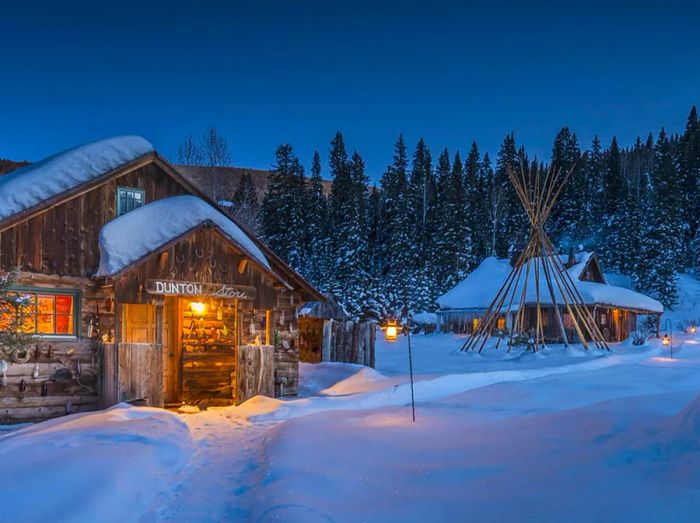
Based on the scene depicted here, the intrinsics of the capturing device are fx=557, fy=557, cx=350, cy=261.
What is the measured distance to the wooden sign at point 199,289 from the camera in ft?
38.5

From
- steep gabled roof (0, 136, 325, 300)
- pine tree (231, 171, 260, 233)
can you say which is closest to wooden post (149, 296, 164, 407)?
steep gabled roof (0, 136, 325, 300)

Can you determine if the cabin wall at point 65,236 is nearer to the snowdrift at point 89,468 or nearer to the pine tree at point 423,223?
the snowdrift at point 89,468

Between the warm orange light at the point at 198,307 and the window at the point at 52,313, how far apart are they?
434 centimetres

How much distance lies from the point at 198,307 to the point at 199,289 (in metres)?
3.70

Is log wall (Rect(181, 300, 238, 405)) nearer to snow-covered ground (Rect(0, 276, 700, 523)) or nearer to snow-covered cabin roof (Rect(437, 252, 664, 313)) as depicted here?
snow-covered ground (Rect(0, 276, 700, 523))

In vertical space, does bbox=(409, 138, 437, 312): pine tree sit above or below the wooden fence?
above

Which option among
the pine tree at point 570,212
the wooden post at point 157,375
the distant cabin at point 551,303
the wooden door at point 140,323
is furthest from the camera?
the pine tree at point 570,212

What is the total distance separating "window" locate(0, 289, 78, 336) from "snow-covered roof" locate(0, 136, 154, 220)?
1744mm

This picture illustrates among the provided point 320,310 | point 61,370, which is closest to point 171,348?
point 61,370

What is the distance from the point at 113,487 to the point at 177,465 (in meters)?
1.48

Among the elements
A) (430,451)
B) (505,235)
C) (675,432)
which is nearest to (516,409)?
(430,451)

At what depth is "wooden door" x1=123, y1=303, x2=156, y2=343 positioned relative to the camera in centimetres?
1338

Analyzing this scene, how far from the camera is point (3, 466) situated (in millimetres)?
Answer: 5953

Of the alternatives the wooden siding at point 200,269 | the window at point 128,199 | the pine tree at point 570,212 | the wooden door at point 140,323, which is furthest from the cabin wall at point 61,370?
the pine tree at point 570,212
